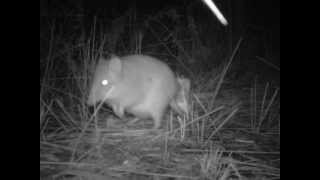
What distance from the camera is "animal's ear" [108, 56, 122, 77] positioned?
227 centimetres

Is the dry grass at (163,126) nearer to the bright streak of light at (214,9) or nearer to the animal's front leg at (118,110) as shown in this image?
the animal's front leg at (118,110)

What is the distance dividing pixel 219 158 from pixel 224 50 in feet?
2.26

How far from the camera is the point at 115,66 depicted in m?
2.29

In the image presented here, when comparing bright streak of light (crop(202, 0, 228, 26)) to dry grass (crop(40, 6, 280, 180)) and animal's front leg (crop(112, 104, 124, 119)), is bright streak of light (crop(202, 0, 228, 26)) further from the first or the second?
animal's front leg (crop(112, 104, 124, 119))

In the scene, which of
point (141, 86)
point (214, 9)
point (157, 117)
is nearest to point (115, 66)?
point (141, 86)

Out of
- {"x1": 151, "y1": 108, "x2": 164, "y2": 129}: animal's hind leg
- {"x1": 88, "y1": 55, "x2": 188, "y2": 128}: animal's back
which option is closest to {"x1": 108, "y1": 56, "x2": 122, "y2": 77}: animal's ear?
{"x1": 88, "y1": 55, "x2": 188, "y2": 128}: animal's back

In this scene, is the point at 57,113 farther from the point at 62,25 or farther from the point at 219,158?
the point at 219,158

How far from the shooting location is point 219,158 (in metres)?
1.77

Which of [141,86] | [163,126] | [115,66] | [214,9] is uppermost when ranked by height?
[214,9]

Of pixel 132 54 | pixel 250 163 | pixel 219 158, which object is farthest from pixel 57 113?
pixel 250 163

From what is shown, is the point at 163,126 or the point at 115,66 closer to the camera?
the point at 163,126

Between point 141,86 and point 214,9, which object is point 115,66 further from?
point 214,9

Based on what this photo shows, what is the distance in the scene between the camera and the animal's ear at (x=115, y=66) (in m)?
2.27
